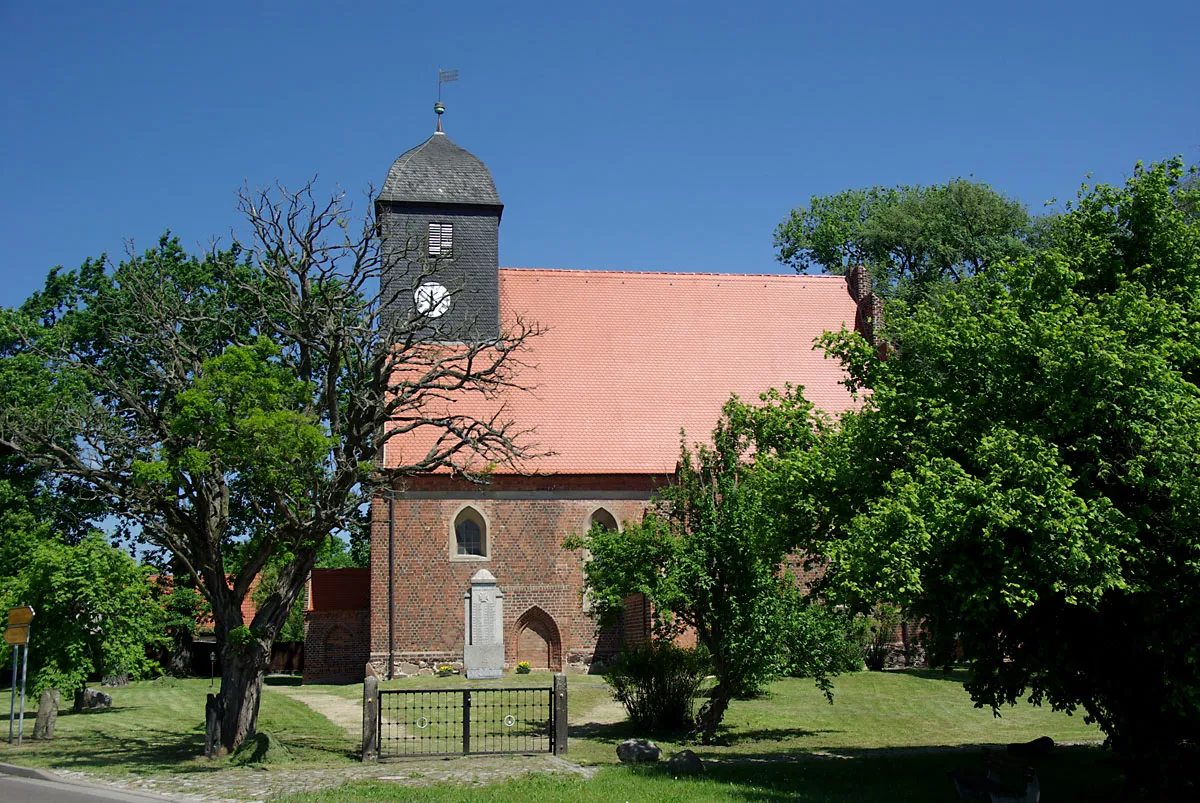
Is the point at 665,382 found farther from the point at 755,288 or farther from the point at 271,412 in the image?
the point at 271,412

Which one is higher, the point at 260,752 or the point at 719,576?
the point at 719,576

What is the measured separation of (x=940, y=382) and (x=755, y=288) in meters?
21.4

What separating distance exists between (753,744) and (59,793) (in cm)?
Result: 991

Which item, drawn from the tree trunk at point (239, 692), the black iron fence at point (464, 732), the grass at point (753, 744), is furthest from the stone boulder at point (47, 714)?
the black iron fence at point (464, 732)

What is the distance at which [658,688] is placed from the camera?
18.5 m

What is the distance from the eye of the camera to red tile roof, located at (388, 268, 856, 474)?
100 ft

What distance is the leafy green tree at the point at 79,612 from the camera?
18.9 metres

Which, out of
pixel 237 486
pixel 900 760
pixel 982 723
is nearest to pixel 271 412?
pixel 237 486

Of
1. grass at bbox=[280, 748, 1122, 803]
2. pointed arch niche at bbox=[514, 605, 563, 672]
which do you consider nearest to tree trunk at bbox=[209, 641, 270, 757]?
grass at bbox=[280, 748, 1122, 803]

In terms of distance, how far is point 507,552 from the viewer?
29.9 metres

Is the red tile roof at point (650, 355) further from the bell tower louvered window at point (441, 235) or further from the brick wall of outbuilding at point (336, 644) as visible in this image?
the brick wall of outbuilding at point (336, 644)

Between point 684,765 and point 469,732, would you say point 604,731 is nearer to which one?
point 469,732

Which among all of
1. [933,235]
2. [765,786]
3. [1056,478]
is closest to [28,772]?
[765,786]

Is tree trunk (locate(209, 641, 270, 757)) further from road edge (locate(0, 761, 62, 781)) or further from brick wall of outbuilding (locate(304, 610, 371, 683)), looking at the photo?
brick wall of outbuilding (locate(304, 610, 371, 683))
